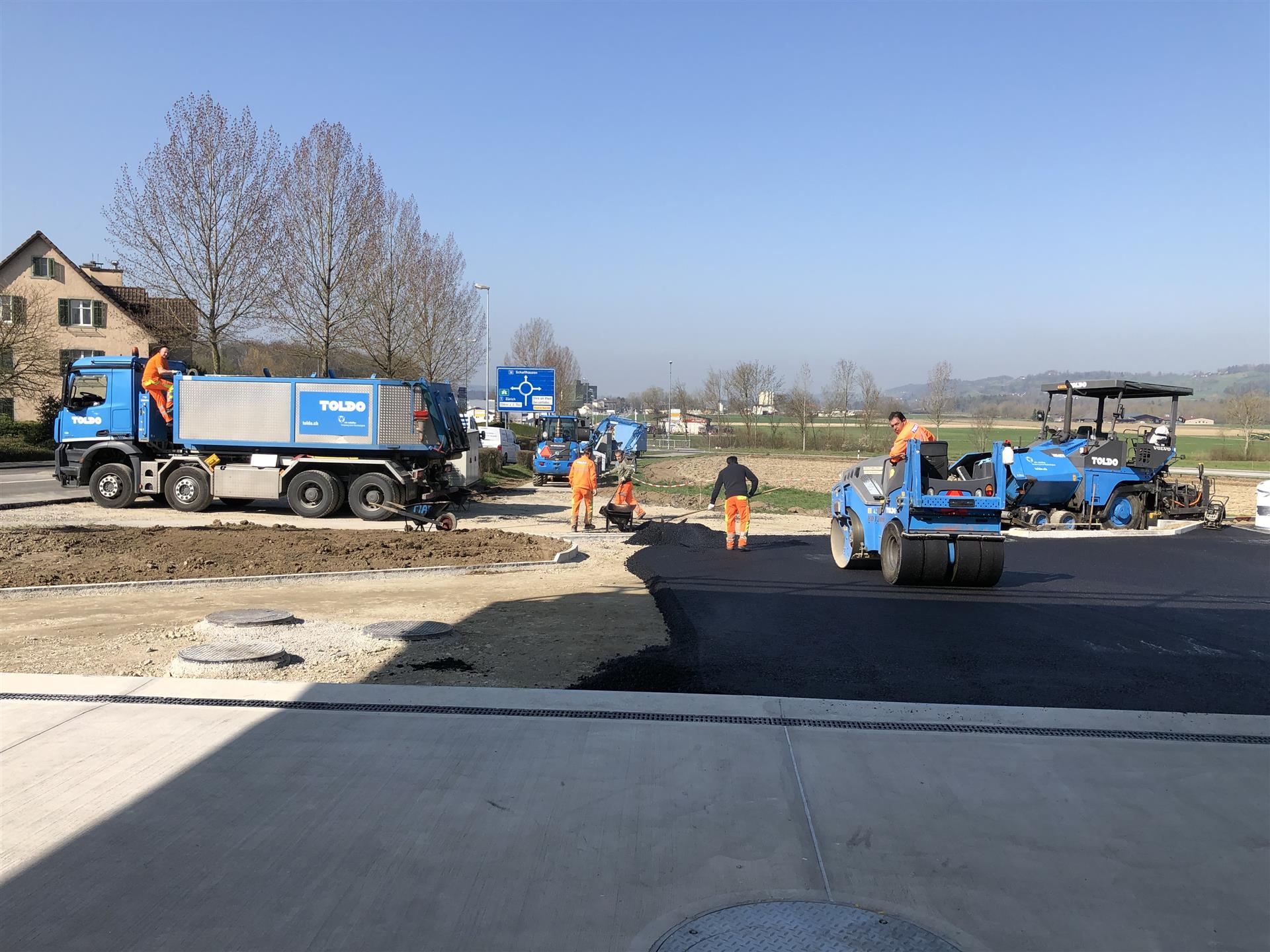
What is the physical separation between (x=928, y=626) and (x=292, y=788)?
6507 mm

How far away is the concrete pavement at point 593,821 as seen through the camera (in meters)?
3.65

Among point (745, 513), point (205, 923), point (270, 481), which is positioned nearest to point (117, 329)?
point (270, 481)

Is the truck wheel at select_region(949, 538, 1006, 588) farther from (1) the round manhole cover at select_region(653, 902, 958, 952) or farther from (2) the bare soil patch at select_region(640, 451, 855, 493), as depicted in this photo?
(2) the bare soil patch at select_region(640, 451, 855, 493)

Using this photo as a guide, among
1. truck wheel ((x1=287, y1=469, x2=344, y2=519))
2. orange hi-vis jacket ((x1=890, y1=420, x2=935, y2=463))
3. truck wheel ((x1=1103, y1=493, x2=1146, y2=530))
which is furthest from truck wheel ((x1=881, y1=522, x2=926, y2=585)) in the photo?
truck wheel ((x1=287, y1=469, x2=344, y2=519))

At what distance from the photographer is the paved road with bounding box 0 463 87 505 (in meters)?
21.3

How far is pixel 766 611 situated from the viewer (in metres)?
10.0

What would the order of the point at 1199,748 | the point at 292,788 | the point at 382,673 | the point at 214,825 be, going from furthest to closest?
the point at 382,673 < the point at 1199,748 < the point at 292,788 < the point at 214,825

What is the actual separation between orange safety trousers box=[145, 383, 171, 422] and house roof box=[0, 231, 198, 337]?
8.40 meters

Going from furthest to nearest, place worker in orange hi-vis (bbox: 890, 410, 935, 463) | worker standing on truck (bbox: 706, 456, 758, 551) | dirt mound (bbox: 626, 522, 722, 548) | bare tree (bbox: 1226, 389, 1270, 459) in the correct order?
bare tree (bbox: 1226, 389, 1270, 459)
dirt mound (bbox: 626, 522, 722, 548)
worker standing on truck (bbox: 706, 456, 758, 551)
worker in orange hi-vis (bbox: 890, 410, 935, 463)

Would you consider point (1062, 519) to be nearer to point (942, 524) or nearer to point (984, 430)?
point (942, 524)

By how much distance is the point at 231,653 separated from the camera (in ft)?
23.9

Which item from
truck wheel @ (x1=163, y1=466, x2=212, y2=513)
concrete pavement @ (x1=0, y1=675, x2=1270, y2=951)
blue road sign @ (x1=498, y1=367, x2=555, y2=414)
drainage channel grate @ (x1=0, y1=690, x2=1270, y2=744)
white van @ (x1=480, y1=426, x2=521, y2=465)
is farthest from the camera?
blue road sign @ (x1=498, y1=367, x2=555, y2=414)

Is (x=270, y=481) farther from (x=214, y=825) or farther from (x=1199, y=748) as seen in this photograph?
(x=1199, y=748)

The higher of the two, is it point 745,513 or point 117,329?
point 117,329
